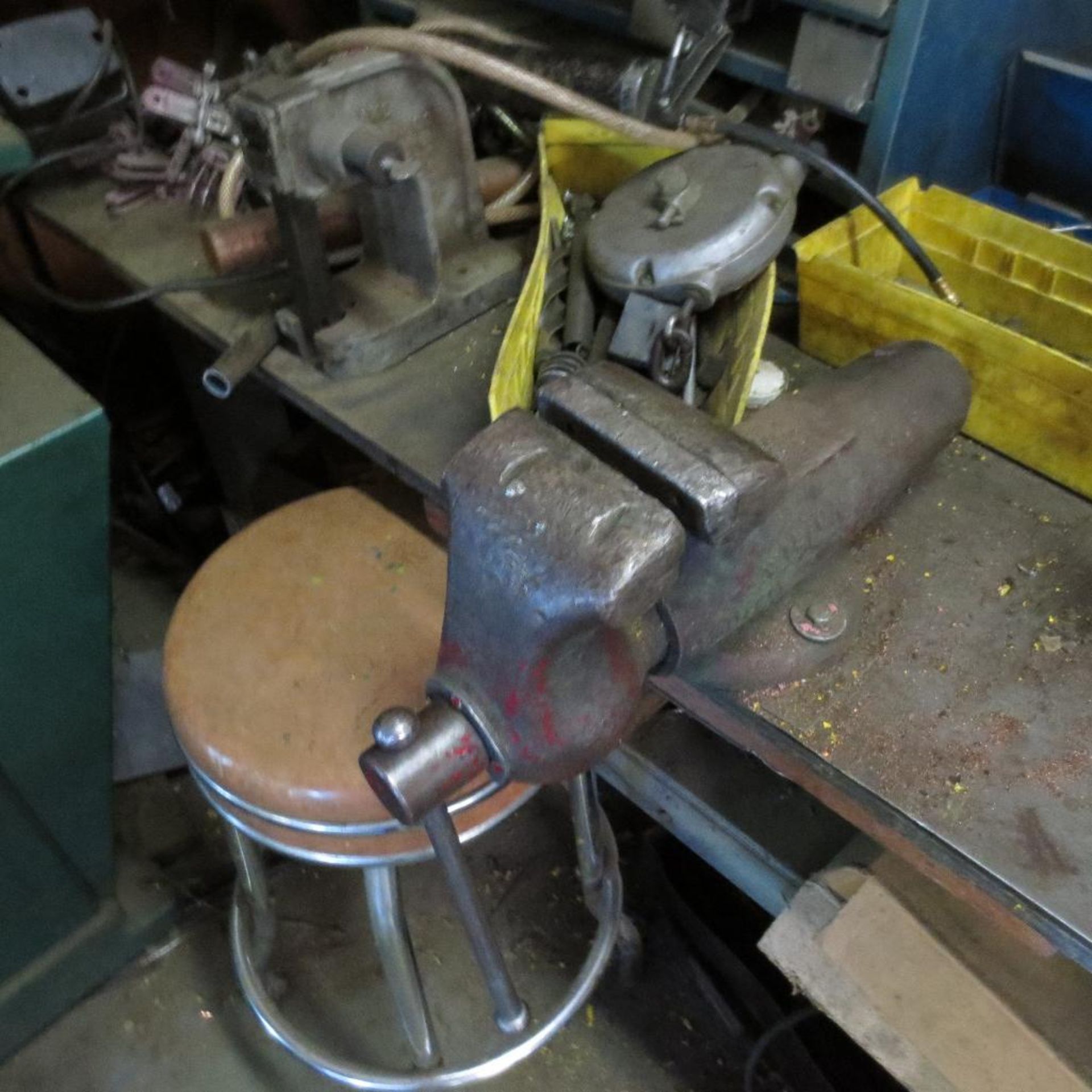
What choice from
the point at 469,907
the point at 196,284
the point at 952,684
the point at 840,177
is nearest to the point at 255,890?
the point at 469,907

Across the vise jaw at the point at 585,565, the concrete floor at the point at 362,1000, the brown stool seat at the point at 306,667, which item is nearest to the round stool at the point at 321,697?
the brown stool seat at the point at 306,667

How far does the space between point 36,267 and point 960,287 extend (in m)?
1.31

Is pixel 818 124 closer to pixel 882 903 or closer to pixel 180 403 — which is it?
pixel 882 903

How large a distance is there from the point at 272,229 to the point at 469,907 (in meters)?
0.76

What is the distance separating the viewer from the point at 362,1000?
4.74ft

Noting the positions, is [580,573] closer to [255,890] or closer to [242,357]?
[242,357]

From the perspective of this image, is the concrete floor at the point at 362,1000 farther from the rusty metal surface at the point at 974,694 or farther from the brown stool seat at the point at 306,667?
the rusty metal surface at the point at 974,694

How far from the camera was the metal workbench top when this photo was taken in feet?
2.10

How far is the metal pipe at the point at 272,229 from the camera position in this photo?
41.4 inches

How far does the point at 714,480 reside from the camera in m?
0.58

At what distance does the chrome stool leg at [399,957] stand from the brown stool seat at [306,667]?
0.09 metres

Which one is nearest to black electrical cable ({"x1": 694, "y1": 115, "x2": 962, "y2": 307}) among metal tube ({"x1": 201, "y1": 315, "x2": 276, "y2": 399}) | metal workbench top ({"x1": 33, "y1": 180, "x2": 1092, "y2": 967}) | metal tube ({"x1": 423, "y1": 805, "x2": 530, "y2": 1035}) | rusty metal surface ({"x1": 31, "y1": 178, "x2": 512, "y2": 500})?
metal workbench top ({"x1": 33, "y1": 180, "x2": 1092, "y2": 967})

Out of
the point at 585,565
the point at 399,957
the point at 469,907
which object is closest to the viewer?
the point at 585,565

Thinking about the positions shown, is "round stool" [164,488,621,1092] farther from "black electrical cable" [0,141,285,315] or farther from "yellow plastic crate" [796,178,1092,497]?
"yellow plastic crate" [796,178,1092,497]
